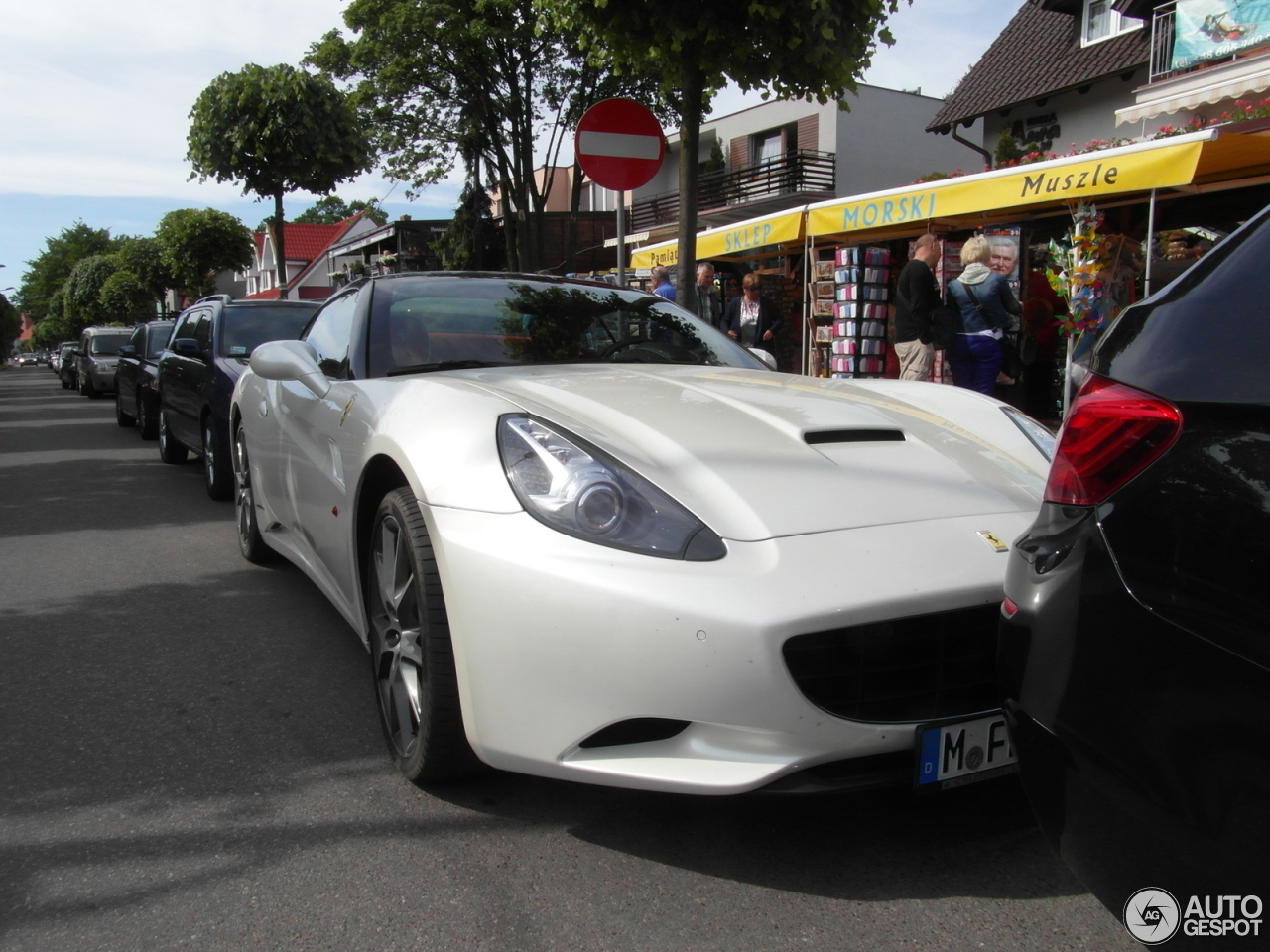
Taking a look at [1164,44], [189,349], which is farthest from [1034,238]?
[1164,44]

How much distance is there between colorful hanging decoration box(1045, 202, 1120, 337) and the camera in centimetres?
759

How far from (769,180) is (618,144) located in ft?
74.1

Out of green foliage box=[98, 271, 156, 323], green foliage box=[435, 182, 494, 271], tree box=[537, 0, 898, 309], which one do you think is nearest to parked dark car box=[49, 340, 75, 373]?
green foliage box=[98, 271, 156, 323]

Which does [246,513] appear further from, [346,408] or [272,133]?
[272,133]

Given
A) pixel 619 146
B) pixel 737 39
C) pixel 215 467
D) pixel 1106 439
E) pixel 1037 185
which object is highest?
pixel 737 39

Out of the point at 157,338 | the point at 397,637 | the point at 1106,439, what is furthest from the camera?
the point at 157,338

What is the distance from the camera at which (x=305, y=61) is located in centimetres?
2320

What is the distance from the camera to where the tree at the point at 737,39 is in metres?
6.48

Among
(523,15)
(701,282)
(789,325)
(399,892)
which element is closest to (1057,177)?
(701,282)

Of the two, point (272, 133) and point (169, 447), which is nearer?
point (169, 447)

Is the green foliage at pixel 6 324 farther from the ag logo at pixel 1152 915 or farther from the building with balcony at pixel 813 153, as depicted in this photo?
the ag logo at pixel 1152 915

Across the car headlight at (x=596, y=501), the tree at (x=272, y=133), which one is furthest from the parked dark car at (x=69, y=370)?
the car headlight at (x=596, y=501)

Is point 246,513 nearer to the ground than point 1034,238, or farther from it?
nearer to the ground

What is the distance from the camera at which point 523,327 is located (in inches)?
139
